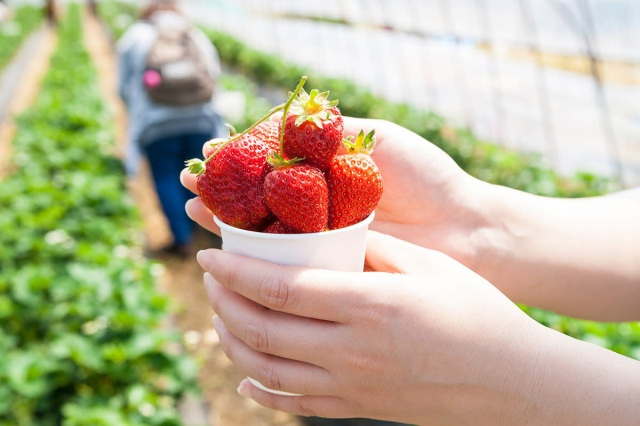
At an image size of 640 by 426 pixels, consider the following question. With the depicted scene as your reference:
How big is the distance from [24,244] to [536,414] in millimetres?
3230

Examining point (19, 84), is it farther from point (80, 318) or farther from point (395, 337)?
point (395, 337)

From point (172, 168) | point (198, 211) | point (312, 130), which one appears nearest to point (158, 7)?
point (172, 168)

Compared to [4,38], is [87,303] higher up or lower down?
higher up

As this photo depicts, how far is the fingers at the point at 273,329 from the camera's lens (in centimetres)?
110

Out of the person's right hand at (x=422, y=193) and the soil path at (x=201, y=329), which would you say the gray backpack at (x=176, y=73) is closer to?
the soil path at (x=201, y=329)

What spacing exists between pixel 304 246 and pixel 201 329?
8.79 ft

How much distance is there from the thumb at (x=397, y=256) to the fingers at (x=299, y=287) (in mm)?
118

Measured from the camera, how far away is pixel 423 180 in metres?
1.56

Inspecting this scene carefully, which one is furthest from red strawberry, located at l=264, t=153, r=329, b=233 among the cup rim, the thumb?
the thumb

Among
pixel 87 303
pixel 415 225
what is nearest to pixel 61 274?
pixel 87 303

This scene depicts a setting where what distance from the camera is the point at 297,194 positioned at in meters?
1.13

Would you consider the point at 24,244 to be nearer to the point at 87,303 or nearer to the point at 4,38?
the point at 87,303

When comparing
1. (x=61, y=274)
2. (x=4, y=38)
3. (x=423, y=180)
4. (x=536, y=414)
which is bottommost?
(x=4, y=38)

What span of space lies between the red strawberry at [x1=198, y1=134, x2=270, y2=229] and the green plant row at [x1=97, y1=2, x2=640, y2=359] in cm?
191
